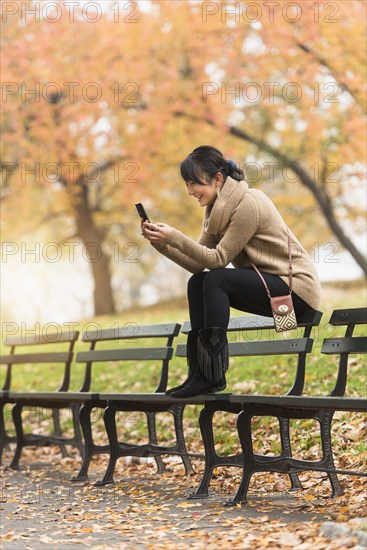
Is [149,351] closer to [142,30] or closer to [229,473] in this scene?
[229,473]

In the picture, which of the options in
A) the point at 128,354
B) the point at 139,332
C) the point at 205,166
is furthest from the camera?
the point at 128,354

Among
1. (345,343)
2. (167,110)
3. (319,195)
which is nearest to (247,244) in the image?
(345,343)

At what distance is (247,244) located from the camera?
5910mm

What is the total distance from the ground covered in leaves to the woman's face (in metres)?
1.98

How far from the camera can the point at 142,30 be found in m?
16.9

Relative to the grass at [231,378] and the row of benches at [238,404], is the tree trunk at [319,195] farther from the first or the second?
the row of benches at [238,404]

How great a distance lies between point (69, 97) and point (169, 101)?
2.54m

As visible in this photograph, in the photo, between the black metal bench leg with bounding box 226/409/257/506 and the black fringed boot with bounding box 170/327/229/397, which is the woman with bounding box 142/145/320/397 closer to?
the black fringed boot with bounding box 170/327/229/397

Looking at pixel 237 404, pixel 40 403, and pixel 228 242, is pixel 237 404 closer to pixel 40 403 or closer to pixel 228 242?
pixel 228 242

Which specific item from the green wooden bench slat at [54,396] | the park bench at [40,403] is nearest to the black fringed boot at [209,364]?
the green wooden bench slat at [54,396]

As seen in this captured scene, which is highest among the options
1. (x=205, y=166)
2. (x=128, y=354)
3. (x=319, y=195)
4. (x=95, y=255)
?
(x=319, y=195)

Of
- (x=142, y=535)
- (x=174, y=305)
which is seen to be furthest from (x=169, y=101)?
(x=142, y=535)

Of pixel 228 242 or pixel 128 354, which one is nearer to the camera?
pixel 228 242

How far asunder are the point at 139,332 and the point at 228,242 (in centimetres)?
201
